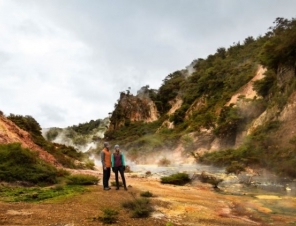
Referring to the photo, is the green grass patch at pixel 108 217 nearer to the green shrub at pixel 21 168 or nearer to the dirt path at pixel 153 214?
the dirt path at pixel 153 214

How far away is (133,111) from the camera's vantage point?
90.8 meters

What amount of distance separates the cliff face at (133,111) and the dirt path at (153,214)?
75832 mm

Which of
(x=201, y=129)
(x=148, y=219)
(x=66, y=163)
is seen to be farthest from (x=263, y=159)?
(x=201, y=129)

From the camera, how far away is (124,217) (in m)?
8.31

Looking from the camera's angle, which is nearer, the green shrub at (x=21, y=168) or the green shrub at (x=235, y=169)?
the green shrub at (x=21, y=168)

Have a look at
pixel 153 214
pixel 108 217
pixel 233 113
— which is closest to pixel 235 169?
pixel 153 214

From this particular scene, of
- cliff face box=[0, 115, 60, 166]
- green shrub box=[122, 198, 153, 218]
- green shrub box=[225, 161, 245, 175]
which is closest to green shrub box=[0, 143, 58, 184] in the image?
cliff face box=[0, 115, 60, 166]

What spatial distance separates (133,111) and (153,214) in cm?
8200

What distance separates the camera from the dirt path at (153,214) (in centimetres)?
766

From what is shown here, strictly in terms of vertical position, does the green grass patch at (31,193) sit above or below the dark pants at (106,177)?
below

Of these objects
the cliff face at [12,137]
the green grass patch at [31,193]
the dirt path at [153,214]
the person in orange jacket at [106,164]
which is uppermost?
the cliff face at [12,137]

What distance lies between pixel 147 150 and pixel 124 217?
46.9 meters

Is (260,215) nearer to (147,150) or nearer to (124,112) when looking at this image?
(147,150)

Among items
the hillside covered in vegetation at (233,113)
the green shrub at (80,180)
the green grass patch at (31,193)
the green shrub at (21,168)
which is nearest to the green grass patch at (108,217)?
the green grass patch at (31,193)
